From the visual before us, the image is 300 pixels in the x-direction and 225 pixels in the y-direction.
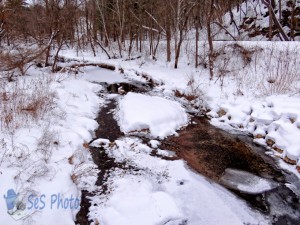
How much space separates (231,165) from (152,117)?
2686 millimetres

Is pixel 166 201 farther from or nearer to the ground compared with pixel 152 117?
nearer to the ground

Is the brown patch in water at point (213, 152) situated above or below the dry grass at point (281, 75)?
below

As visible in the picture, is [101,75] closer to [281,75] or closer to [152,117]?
[152,117]

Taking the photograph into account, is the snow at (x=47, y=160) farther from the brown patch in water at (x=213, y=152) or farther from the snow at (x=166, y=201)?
the brown patch in water at (x=213, y=152)

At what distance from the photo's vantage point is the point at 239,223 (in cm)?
374

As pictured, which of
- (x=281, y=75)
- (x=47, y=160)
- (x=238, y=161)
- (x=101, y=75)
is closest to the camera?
(x=47, y=160)

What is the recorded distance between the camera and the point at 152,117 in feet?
24.0

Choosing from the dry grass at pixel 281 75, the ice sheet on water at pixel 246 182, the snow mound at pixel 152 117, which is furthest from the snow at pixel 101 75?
the ice sheet on water at pixel 246 182

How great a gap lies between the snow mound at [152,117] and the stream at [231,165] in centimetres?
29

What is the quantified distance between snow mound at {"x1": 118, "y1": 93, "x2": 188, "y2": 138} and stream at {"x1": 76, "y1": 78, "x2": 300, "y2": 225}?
0.29m

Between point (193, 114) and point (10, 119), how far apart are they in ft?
17.5

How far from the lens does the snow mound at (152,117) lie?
23.0 feet

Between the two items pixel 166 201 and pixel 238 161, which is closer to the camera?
pixel 166 201

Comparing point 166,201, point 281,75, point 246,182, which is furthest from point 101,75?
point 166,201
